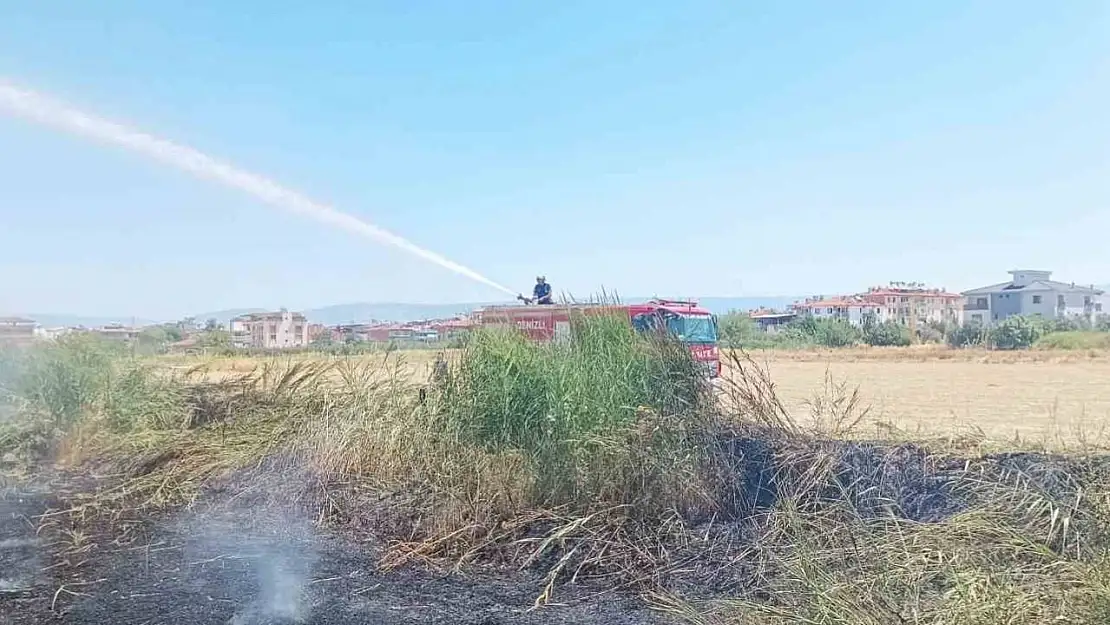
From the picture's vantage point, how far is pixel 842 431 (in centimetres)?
832

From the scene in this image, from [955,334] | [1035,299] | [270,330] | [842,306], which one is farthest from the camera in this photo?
[1035,299]

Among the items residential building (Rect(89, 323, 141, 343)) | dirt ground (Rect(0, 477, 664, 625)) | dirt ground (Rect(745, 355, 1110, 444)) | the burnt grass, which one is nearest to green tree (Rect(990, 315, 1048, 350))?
dirt ground (Rect(745, 355, 1110, 444))

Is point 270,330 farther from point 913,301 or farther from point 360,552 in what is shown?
point 913,301

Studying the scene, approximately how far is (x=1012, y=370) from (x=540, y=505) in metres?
33.8

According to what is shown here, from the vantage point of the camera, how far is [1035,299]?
9062 cm

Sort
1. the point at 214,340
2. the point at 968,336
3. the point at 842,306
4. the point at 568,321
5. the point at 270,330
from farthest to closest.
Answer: the point at 842,306 → the point at 968,336 → the point at 270,330 → the point at 214,340 → the point at 568,321

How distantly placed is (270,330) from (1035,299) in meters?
93.8

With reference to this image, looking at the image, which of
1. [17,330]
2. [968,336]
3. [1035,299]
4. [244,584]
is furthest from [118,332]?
[1035,299]

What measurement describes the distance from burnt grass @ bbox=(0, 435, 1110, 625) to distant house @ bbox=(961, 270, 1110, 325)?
90.7 m

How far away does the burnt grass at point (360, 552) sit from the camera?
5156mm

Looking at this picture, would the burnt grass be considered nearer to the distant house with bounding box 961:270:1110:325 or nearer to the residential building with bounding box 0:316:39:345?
the residential building with bounding box 0:316:39:345

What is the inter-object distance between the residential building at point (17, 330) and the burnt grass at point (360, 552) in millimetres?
4798

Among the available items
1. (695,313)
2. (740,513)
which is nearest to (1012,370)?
(695,313)

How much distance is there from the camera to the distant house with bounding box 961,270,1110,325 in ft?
297
